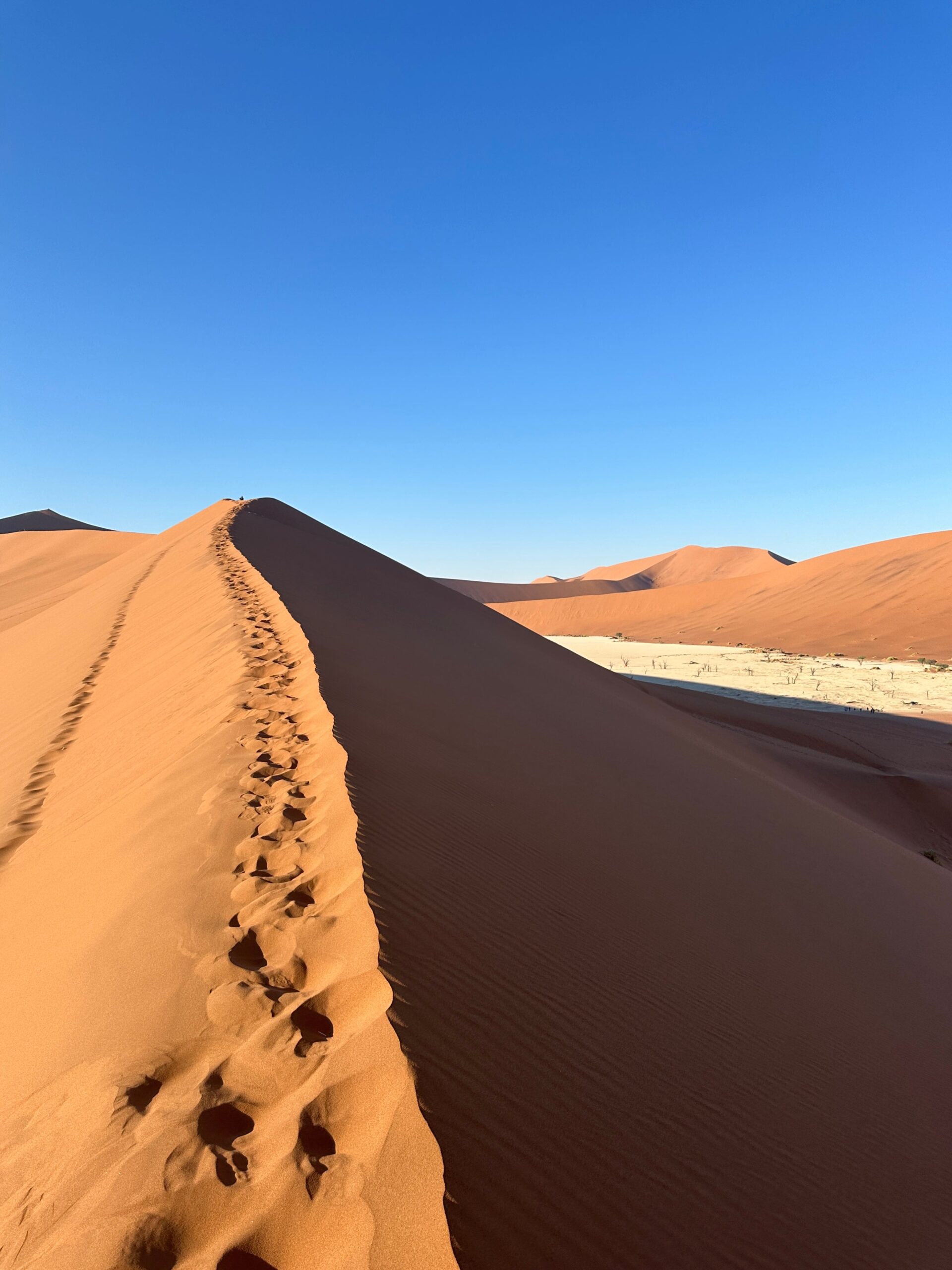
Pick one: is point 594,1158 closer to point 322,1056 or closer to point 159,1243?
point 322,1056

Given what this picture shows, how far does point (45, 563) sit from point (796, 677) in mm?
29250

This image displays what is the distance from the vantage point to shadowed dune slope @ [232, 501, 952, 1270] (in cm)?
178

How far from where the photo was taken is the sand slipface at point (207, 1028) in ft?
5.02

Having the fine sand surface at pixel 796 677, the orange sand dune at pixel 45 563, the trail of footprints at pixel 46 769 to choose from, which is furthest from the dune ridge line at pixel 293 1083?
the orange sand dune at pixel 45 563

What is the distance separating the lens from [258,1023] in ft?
6.75

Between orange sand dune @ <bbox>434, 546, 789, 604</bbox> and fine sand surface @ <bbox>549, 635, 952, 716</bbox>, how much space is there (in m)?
59.1

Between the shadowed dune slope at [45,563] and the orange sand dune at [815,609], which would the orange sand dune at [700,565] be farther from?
the shadowed dune slope at [45,563]

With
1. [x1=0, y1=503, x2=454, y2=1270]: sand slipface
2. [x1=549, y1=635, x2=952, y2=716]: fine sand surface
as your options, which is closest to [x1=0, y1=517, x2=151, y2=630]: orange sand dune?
[x1=549, y1=635, x2=952, y2=716]: fine sand surface

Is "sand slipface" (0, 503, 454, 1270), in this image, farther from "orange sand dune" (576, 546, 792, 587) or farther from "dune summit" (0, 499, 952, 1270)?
"orange sand dune" (576, 546, 792, 587)

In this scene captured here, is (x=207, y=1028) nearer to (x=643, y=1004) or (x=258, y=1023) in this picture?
(x=258, y=1023)

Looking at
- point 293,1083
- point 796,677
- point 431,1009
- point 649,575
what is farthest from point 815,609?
point 649,575

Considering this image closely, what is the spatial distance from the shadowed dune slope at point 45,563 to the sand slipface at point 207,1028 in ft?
54.5

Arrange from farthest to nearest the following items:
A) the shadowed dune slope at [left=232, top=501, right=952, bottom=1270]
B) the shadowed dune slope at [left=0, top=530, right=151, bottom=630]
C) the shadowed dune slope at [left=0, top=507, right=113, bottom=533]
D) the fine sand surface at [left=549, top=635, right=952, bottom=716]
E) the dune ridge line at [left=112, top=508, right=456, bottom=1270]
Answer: the shadowed dune slope at [left=0, top=507, right=113, bottom=533] → the shadowed dune slope at [left=0, top=530, right=151, bottom=630] → the fine sand surface at [left=549, top=635, right=952, bottom=716] → the shadowed dune slope at [left=232, top=501, right=952, bottom=1270] → the dune ridge line at [left=112, top=508, right=456, bottom=1270]

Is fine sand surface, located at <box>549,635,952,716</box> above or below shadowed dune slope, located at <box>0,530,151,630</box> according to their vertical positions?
below
